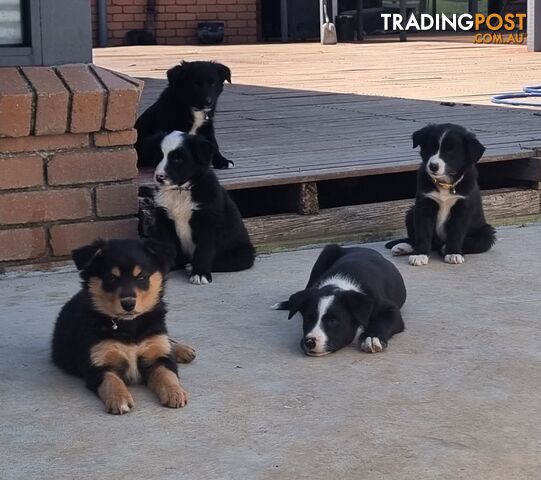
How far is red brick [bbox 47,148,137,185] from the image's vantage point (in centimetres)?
633

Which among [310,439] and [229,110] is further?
[229,110]

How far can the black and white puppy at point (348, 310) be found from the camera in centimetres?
490

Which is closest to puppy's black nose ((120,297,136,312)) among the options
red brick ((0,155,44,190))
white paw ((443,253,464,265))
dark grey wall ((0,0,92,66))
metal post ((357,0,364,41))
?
red brick ((0,155,44,190))

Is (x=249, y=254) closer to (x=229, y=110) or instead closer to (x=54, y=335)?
(x=54, y=335)

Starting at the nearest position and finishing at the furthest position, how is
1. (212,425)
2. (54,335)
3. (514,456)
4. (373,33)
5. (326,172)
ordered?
(514,456)
(212,425)
(54,335)
(326,172)
(373,33)

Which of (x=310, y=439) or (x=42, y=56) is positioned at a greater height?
(x=42, y=56)

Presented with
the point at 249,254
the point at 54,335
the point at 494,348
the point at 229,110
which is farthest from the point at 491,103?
the point at 54,335

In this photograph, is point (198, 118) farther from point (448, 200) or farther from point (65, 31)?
point (448, 200)

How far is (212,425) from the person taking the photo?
13.4ft

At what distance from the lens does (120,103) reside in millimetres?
6379

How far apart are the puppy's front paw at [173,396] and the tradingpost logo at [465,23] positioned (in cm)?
1989

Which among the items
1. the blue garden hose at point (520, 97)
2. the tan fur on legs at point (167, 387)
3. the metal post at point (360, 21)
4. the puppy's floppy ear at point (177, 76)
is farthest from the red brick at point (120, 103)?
the metal post at point (360, 21)

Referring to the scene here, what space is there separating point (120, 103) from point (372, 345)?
7.40ft

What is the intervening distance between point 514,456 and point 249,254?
2.99 meters
